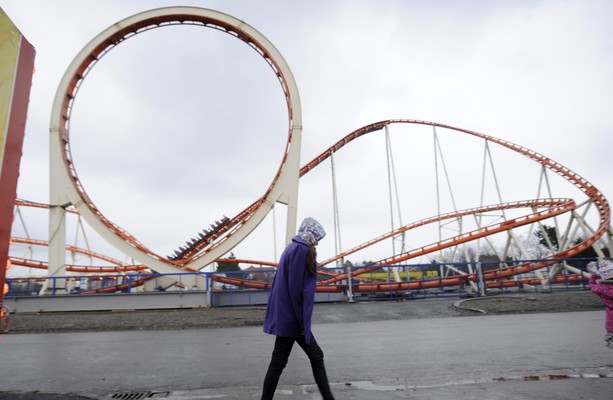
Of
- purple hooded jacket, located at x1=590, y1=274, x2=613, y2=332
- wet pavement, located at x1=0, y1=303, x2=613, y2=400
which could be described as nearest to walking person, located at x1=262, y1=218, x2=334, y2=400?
wet pavement, located at x1=0, y1=303, x2=613, y2=400

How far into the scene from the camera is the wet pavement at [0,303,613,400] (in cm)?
339

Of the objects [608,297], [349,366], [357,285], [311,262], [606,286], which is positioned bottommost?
[349,366]

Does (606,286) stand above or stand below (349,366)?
above

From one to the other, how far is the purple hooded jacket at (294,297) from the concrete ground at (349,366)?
78 cm

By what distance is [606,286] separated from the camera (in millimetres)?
4121

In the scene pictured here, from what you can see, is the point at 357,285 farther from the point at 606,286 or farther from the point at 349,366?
the point at 606,286

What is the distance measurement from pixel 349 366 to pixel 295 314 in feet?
6.17

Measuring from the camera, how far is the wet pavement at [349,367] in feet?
11.1

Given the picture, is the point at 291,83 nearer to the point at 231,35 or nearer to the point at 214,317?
the point at 231,35

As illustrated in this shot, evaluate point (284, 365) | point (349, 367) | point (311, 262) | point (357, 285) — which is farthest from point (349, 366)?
point (357, 285)

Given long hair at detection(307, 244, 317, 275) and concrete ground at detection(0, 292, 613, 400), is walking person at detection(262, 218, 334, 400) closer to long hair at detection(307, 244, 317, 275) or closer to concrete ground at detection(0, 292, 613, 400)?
long hair at detection(307, 244, 317, 275)

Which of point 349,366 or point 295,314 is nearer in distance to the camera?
point 295,314

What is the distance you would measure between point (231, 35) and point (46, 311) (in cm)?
1583

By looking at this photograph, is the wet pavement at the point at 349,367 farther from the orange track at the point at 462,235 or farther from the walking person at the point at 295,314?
the orange track at the point at 462,235
